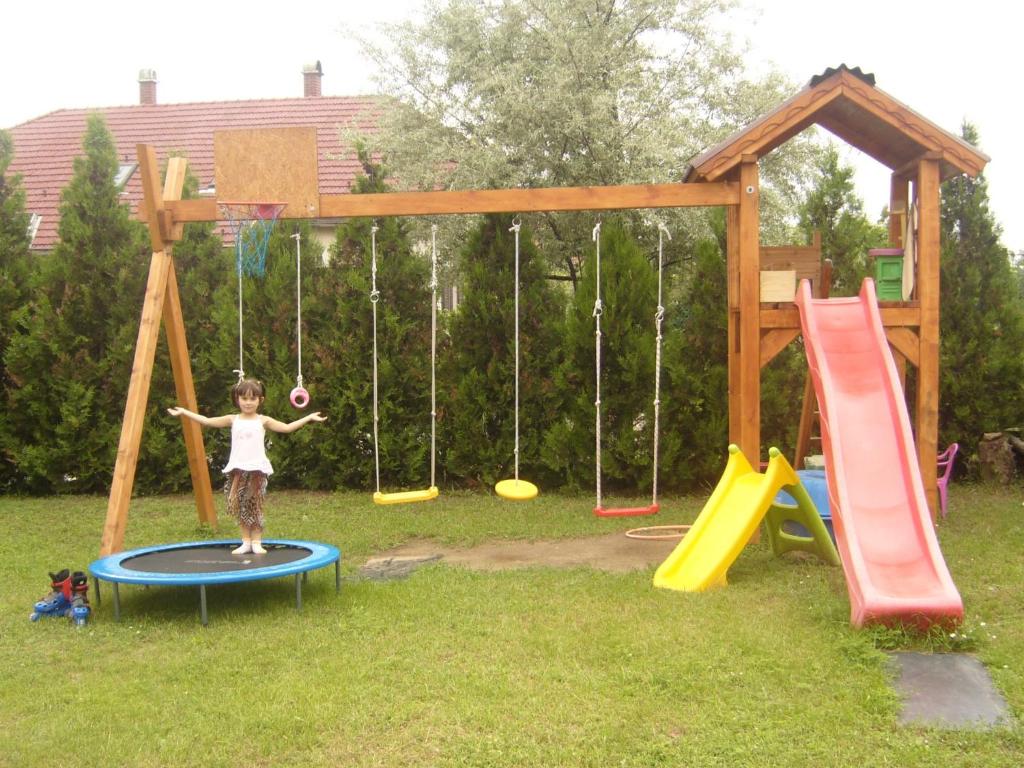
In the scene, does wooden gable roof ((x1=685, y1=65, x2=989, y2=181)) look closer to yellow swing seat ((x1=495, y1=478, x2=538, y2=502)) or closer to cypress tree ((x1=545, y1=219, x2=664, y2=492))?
cypress tree ((x1=545, y1=219, x2=664, y2=492))

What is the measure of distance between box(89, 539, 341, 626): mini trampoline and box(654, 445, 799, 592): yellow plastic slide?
221 cm

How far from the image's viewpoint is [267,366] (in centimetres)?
1123

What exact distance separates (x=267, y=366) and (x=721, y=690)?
25.7ft

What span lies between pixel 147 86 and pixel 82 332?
15866 mm

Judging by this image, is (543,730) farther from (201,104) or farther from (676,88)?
(201,104)

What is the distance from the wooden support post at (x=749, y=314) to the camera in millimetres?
7820

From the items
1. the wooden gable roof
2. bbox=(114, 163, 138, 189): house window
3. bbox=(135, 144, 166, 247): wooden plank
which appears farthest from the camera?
bbox=(114, 163, 138, 189): house window

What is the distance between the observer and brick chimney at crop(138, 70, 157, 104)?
25.0 m

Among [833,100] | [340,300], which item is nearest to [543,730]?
[833,100]

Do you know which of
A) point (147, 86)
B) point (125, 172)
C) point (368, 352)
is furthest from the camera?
point (147, 86)

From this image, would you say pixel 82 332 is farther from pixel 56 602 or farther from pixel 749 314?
pixel 749 314

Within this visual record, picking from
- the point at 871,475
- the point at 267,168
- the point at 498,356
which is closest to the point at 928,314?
the point at 871,475

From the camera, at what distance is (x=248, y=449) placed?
650cm

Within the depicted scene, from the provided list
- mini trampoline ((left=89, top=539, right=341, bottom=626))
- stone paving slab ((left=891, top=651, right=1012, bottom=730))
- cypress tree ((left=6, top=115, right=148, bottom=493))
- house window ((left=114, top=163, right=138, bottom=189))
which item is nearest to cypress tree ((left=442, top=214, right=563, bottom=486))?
cypress tree ((left=6, top=115, right=148, bottom=493))
